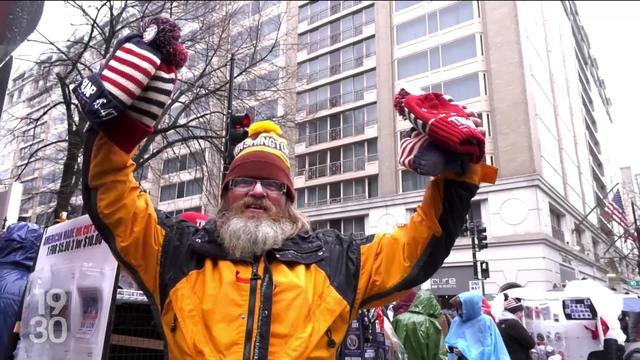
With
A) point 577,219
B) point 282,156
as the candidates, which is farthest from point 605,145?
point 282,156

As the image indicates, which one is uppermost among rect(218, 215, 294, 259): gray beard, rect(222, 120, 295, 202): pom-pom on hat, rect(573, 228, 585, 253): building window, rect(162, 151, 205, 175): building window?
rect(573, 228, 585, 253): building window

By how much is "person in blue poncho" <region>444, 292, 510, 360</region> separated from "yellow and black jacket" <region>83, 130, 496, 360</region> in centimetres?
388

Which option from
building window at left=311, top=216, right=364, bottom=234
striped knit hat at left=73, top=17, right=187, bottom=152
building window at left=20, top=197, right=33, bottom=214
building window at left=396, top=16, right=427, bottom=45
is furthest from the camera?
building window at left=396, top=16, right=427, bottom=45

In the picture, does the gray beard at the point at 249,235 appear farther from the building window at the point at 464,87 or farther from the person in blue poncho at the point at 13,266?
the building window at the point at 464,87

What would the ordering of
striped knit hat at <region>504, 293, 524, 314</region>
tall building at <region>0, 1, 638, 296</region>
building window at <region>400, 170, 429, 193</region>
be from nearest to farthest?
1. striped knit hat at <region>504, 293, 524, 314</region>
2. tall building at <region>0, 1, 638, 296</region>
3. building window at <region>400, 170, 429, 193</region>

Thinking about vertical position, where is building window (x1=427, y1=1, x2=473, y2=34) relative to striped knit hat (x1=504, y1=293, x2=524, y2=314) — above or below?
above

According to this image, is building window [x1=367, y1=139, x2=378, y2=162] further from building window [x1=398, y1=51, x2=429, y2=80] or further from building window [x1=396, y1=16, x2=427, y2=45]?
building window [x1=396, y1=16, x2=427, y2=45]

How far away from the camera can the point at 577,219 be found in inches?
1190

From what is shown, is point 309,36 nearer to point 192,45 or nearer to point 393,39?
point 393,39

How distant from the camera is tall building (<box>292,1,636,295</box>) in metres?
22.8

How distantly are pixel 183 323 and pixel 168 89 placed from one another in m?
0.92

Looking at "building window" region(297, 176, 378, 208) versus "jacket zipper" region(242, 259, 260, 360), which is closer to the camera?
"jacket zipper" region(242, 259, 260, 360)

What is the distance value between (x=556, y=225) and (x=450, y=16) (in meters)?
13.5

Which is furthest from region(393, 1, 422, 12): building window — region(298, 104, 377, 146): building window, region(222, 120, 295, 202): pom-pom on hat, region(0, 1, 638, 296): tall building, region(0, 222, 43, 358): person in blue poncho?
region(222, 120, 295, 202): pom-pom on hat
